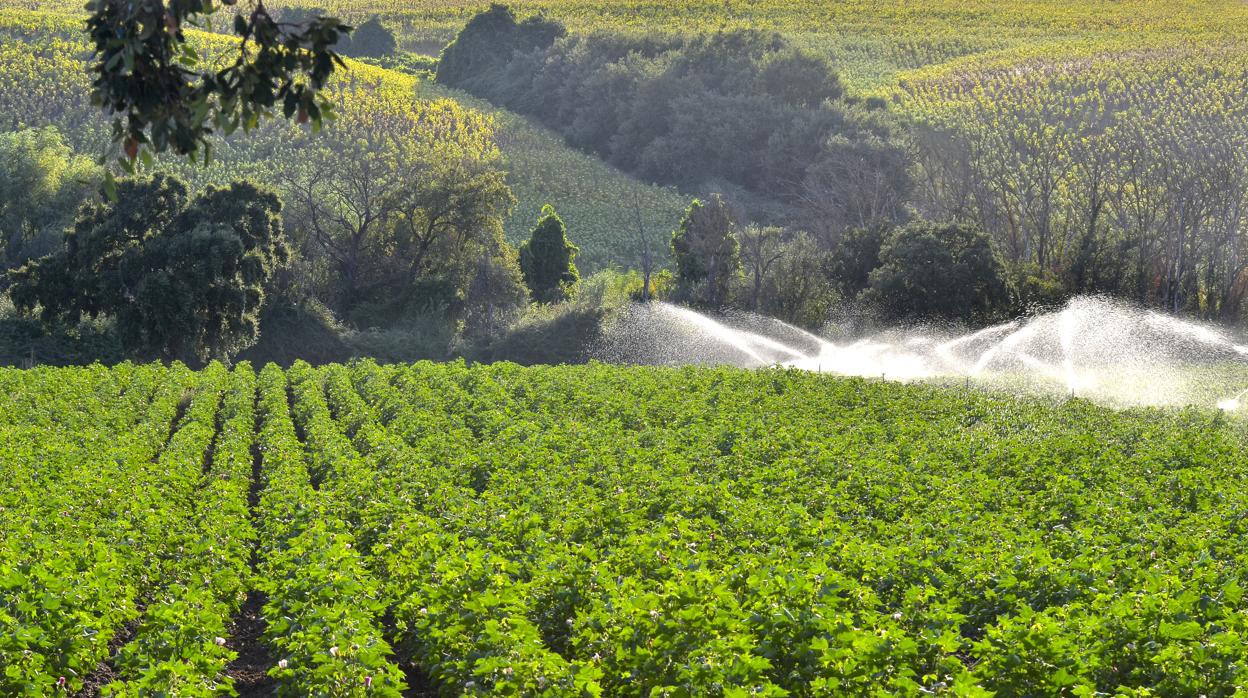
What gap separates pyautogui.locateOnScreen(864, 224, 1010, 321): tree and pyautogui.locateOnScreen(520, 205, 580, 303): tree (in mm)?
19389

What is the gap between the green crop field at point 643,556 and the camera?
29.7 feet

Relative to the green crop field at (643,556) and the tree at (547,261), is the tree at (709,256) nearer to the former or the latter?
the tree at (547,261)

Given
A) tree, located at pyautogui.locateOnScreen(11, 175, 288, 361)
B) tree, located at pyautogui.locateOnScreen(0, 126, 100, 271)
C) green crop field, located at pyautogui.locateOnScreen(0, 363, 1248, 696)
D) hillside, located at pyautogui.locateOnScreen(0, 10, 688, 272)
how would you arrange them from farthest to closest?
hillside, located at pyautogui.locateOnScreen(0, 10, 688, 272) → tree, located at pyautogui.locateOnScreen(0, 126, 100, 271) → tree, located at pyautogui.locateOnScreen(11, 175, 288, 361) → green crop field, located at pyautogui.locateOnScreen(0, 363, 1248, 696)

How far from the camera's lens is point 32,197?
61188 millimetres

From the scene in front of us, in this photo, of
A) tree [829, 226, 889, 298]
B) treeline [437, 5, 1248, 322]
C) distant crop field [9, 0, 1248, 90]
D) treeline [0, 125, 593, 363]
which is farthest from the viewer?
distant crop field [9, 0, 1248, 90]

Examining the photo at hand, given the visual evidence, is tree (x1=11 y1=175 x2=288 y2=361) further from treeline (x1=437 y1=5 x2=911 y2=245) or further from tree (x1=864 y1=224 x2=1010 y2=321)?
treeline (x1=437 y1=5 x2=911 y2=245)

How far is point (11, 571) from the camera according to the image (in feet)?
36.1

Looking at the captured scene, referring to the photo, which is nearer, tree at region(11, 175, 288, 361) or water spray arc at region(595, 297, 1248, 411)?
water spray arc at region(595, 297, 1248, 411)

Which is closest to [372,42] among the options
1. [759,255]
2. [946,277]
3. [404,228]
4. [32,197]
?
[32,197]

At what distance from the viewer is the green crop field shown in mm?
9039

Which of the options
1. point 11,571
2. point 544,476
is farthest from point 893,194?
point 11,571

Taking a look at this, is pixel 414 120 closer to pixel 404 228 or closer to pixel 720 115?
pixel 720 115

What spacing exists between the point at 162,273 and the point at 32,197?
2087 centimetres

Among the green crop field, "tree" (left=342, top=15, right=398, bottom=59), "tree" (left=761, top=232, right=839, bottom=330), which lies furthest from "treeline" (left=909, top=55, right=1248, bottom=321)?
"tree" (left=342, top=15, right=398, bottom=59)
